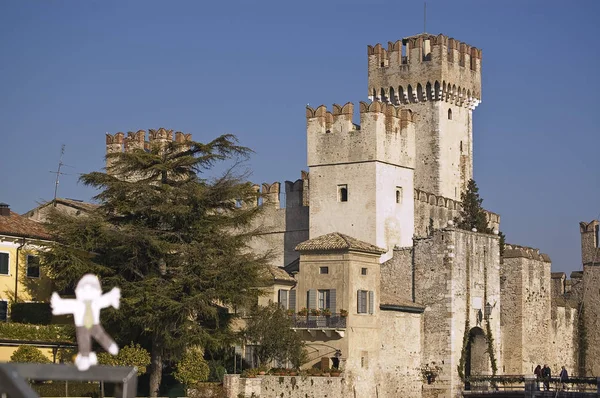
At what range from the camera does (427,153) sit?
6359 centimetres

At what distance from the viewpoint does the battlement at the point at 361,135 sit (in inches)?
2013

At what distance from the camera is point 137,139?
197ft

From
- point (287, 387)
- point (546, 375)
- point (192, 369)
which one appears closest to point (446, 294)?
point (546, 375)

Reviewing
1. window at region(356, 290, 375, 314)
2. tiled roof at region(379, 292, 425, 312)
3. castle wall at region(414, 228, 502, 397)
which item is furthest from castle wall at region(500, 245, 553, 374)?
window at region(356, 290, 375, 314)

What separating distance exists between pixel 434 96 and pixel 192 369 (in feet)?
92.2

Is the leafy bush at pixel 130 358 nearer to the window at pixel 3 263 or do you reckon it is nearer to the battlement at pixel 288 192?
the window at pixel 3 263

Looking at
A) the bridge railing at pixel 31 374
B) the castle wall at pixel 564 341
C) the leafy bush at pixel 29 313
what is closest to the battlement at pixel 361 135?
the castle wall at pixel 564 341

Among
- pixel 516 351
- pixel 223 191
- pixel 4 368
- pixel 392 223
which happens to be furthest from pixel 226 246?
pixel 4 368

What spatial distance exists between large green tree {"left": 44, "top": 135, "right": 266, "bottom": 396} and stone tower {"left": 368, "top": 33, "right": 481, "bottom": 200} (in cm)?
2189

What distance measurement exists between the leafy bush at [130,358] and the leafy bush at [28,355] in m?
1.95

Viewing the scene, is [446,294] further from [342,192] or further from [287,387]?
[287,387]

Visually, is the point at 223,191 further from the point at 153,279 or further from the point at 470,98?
the point at 470,98

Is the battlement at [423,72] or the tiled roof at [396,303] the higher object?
the battlement at [423,72]

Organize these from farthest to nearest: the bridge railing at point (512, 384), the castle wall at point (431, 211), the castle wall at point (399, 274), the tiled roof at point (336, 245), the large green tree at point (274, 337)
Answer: the castle wall at point (431, 211)
the castle wall at point (399, 274)
the bridge railing at point (512, 384)
the tiled roof at point (336, 245)
the large green tree at point (274, 337)
